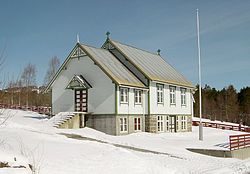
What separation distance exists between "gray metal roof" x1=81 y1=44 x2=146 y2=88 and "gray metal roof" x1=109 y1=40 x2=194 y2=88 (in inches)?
53.1

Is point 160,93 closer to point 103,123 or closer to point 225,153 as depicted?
point 103,123

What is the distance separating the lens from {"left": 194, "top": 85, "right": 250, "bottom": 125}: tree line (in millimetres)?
104375

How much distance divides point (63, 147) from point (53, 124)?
1295 cm

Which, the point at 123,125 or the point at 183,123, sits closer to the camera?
the point at 123,125

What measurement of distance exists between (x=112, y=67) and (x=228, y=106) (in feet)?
259

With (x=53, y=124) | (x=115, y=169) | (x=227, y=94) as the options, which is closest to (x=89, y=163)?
(x=115, y=169)

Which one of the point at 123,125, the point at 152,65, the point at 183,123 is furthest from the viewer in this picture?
the point at 183,123

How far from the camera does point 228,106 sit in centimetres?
10662

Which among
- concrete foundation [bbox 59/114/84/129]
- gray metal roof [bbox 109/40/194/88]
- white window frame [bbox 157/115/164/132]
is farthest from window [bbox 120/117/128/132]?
white window frame [bbox 157/115/164/132]

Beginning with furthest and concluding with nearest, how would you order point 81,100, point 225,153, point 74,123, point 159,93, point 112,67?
point 159,93, point 112,67, point 81,100, point 74,123, point 225,153

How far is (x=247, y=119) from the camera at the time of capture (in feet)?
335

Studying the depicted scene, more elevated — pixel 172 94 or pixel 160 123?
pixel 172 94

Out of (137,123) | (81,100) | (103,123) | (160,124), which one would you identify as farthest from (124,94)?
(160,124)

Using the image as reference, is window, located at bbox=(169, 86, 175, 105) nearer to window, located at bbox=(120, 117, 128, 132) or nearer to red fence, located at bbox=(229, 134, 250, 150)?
window, located at bbox=(120, 117, 128, 132)
